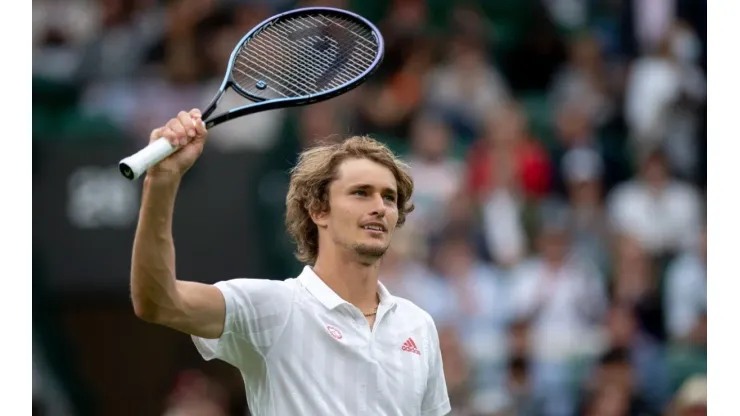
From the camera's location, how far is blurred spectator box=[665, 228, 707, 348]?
9984 millimetres

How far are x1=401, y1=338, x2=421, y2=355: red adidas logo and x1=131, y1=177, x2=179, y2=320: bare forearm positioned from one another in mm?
1028

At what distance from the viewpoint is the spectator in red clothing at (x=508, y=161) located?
10305 millimetres

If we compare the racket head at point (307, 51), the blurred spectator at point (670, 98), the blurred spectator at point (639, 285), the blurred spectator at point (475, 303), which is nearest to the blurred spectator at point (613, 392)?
the blurred spectator at point (639, 285)

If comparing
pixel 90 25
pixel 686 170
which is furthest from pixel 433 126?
pixel 90 25

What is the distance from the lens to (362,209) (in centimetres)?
459

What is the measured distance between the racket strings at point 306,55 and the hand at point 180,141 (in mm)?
1073

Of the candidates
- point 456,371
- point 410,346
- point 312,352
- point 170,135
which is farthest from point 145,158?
point 456,371

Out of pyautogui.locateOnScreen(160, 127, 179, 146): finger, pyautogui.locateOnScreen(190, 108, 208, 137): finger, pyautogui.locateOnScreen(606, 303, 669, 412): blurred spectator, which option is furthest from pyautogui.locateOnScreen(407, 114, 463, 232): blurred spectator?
pyautogui.locateOnScreen(160, 127, 179, 146): finger

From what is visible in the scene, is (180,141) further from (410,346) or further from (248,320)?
(410,346)

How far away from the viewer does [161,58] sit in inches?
417

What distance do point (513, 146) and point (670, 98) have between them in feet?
5.24

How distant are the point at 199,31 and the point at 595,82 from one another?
3476mm

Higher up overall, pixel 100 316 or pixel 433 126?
pixel 433 126

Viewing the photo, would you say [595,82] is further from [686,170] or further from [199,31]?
[199,31]
